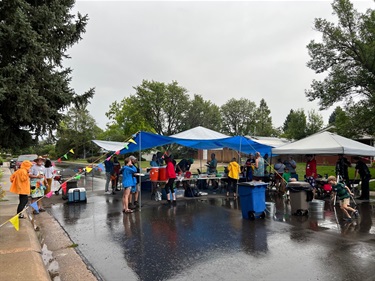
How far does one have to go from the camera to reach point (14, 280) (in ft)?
12.6

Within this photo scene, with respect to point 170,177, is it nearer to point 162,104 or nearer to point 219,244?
point 219,244

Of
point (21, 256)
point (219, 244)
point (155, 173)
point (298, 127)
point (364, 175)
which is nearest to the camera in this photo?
point (21, 256)

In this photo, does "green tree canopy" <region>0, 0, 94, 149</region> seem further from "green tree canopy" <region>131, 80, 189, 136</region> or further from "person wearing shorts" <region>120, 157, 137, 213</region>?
"green tree canopy" <region>131, 80, 189, 136</region>

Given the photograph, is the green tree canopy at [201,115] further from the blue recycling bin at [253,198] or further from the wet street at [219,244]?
the blue recycling bin at [253,198]

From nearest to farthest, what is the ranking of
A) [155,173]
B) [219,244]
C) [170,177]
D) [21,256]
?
[21,256], [219,244], [170,177], [155,173]

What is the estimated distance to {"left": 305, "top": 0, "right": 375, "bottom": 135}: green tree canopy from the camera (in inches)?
777

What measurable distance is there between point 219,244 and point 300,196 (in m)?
3.94

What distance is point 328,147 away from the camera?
36.8 ft

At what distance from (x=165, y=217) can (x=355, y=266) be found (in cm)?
518

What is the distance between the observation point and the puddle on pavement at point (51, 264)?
4.58 m

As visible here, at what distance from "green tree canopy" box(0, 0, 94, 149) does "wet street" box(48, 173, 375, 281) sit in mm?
3618

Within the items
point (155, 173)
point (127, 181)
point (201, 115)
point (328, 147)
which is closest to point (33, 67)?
point (127, 181)

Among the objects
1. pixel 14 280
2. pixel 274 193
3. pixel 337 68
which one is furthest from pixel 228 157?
pixel 14 280

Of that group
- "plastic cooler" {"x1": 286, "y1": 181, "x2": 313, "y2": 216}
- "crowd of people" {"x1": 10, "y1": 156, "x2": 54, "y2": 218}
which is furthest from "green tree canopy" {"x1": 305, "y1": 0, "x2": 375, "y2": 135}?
"crowd of people" {"x1": 10, "y1": 156, "x2": 54, "y2": 218}
